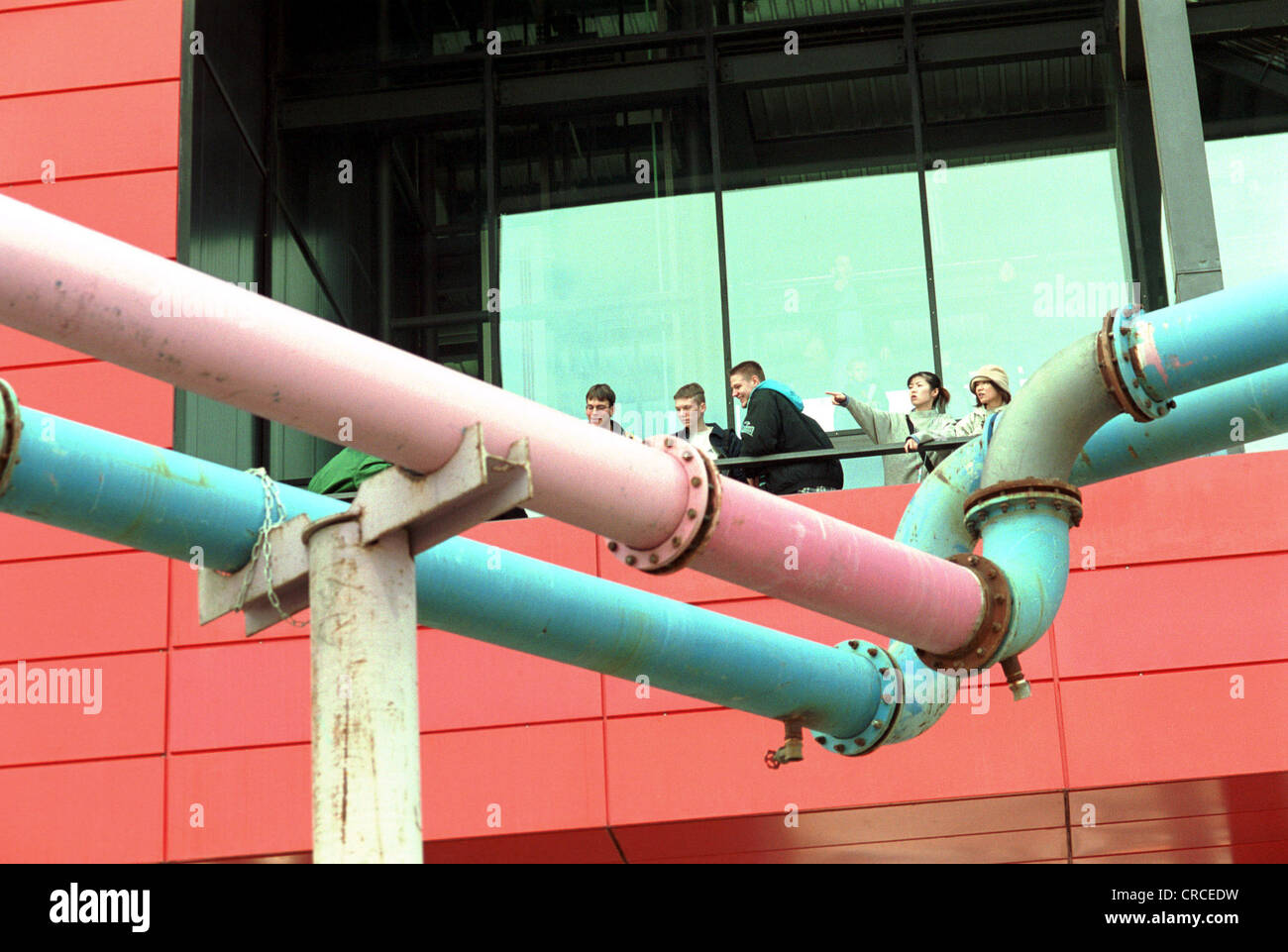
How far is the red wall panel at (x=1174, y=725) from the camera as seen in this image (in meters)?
9.23

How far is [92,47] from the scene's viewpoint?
11492 millimetres

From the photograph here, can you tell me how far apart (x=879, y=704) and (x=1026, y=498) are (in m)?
0.96

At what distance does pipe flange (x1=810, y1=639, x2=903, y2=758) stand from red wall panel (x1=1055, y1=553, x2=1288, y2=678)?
356cm

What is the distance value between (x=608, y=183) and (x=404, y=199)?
1.75 m

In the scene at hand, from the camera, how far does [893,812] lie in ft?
32.1

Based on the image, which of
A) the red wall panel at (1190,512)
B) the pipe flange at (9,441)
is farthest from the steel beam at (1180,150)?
Result: the pipe flange at (9,441)

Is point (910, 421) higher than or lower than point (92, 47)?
lower

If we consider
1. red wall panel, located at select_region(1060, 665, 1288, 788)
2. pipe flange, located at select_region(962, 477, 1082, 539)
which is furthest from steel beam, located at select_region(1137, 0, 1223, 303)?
pipe flange, located at select_region(962, 477, 1082, 539)

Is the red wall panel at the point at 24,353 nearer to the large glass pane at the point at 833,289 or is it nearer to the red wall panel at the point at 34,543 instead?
the red wall panel at the point at 34,543

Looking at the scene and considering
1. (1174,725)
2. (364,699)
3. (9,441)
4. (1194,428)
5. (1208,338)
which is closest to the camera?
(364,699)

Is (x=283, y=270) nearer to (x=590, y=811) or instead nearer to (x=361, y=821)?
(x=590, y=811)

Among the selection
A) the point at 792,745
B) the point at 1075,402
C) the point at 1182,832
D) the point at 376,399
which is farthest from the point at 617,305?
the point at 376,399

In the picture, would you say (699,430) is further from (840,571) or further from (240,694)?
(840,571)
